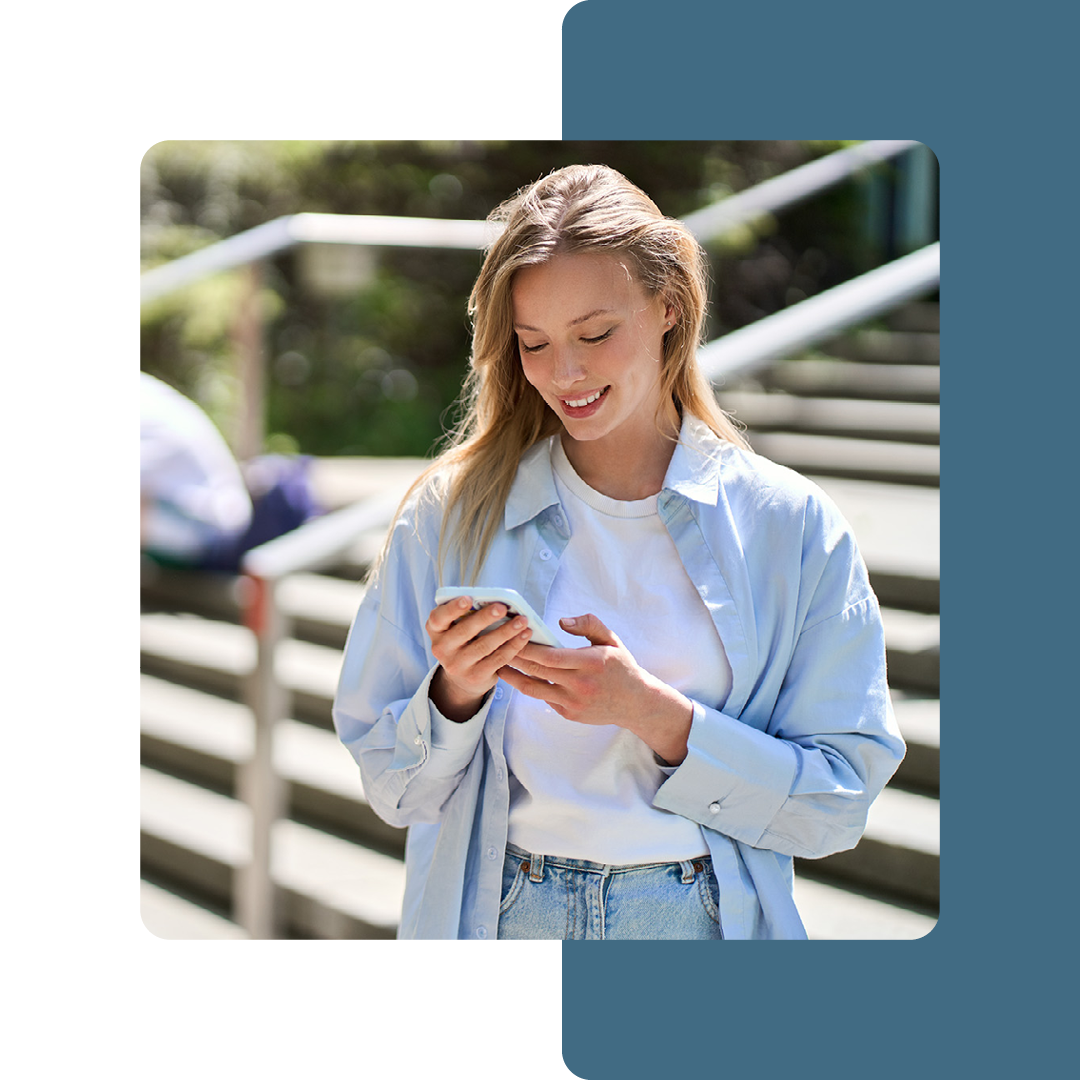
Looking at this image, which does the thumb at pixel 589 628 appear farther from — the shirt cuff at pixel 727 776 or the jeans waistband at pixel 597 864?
the jeans waistband at pixel 597 864

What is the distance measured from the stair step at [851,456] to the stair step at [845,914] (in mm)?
889

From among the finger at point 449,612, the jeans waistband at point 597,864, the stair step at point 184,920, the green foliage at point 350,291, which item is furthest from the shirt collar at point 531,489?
the green foliage at point 350,291

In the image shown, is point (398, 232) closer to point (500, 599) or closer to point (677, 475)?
point (677, 475)

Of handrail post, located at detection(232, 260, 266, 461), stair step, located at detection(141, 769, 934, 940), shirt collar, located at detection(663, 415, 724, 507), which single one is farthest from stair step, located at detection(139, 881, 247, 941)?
shirt collar, located at detection(663, 415, 724, 507)

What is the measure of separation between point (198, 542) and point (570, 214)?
2.05 meters

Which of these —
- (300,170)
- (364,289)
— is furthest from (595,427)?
(300,170)

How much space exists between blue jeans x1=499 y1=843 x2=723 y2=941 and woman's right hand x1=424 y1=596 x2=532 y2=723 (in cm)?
26

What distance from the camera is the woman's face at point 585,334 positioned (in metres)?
1.38

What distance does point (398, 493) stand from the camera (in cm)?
298

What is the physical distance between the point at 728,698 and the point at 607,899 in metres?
0.29

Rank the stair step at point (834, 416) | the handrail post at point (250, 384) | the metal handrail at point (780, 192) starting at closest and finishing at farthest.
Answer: the metal handrail at point (780, 192)
the stair step at point (834, 416)
the handrail post at point (250, 384)

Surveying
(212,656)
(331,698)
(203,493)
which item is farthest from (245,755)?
(203,493)

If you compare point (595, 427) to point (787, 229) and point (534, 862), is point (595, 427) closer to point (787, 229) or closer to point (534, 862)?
point (534, 862)

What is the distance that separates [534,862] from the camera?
1.43 meters
